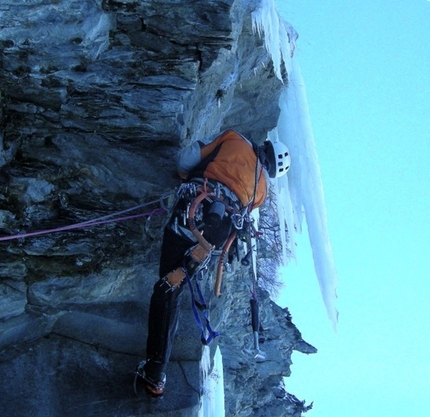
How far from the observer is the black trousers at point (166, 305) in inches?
210

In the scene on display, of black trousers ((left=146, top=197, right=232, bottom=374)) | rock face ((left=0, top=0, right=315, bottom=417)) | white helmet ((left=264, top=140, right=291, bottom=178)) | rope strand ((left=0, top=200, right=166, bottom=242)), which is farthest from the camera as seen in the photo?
white helmet ((left=264, top=140, right=291, bottom=178))

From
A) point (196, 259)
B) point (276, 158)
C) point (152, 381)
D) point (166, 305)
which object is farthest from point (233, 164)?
point (152, 381)

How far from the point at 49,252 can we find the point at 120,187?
35.5 inches

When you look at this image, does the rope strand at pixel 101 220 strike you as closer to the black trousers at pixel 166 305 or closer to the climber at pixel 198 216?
the climber at pixel 198 216

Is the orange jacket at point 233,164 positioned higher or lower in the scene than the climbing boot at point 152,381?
higher

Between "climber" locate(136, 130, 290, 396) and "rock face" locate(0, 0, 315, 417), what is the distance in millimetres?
506

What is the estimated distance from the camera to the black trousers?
5340 mm

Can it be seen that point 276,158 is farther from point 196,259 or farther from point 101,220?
point 101,220

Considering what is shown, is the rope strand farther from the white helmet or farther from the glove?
the white helmet

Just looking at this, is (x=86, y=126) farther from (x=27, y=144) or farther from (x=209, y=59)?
(x=209, y=59)

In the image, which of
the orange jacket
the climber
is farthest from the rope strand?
the orange jacket

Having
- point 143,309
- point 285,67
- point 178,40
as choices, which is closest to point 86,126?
point 178,40

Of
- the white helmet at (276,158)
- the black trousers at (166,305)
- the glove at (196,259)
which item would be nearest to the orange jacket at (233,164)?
the white helmet at (276,158)

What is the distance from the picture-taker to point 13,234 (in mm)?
5809
